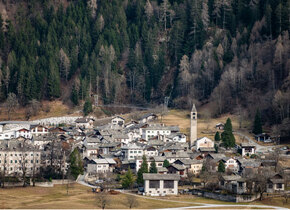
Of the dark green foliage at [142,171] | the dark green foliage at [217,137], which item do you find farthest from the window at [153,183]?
the dark green foliage at [217,137]

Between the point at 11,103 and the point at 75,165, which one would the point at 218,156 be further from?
the point at 11,103

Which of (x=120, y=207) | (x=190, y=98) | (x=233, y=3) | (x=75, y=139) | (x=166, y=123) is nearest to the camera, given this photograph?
(x=120, y=207)

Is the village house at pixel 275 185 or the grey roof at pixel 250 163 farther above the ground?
the grey roof at pixel 250 163

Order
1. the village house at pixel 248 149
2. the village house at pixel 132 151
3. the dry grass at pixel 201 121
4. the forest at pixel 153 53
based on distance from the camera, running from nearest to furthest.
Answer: the village house at pixel 132 151
the village house at pixel 248 149
the dry grass at pixel 201 121
the forest at pixel 153 53

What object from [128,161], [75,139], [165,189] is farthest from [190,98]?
[165,189]

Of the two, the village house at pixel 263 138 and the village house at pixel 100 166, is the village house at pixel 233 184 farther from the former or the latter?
the village house at pixel 263 138

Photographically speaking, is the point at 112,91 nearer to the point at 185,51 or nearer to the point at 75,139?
the point at 185,51
